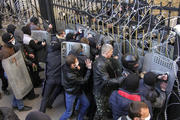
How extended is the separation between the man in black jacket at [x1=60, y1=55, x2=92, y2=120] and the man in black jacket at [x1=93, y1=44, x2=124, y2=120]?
21 centimetres

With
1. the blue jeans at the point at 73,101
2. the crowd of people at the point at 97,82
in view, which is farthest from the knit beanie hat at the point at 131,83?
the blue jeans at the point at 73,101

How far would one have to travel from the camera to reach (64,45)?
12.2 ft

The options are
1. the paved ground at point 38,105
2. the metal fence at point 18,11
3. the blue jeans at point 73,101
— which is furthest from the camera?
the metal fence at point 18,11

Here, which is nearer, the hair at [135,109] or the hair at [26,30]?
the hair at [135,109]

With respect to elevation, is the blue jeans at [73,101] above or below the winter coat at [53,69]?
below

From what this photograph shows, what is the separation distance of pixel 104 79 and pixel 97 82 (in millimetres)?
179

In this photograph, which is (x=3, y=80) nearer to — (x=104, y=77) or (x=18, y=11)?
(x=104, y=77)

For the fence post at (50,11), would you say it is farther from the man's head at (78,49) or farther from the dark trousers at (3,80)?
the man's head at (78,49)

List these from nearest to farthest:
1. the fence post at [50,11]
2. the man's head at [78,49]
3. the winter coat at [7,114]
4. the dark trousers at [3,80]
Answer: the winter coat at [7,114] → the man's head at [78,49] → the dark trousers at [3,80] → the fence post at [50,11]

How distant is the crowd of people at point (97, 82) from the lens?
7.95ft

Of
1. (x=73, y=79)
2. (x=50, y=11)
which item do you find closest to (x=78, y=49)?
(x=73, y=79)

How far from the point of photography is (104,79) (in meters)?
2.92

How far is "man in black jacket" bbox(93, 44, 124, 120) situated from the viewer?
115 inches

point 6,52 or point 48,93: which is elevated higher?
point 6,52
